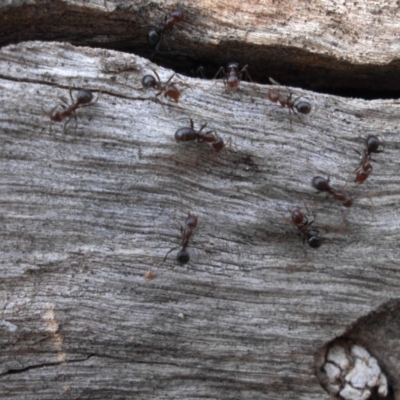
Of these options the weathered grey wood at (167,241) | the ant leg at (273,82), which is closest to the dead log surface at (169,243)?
the weathered grey wood at (167,241)

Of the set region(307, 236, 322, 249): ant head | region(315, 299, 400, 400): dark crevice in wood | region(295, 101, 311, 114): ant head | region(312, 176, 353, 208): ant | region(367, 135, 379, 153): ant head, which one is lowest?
region(315, 299, 400, 400): dark crevice in wood

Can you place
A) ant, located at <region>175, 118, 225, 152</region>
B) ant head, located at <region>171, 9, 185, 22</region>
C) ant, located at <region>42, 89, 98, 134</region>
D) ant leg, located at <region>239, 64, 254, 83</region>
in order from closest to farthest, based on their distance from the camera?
1. ant, located at <region>42, 89, 98, 134</region>
2. ant, located at <region>175, 118, 225, 152</region>
3. ant head, located at <region>171, 9, 185, 22</region>
4. ant leg, located at <region>239, 64, 254, 83</region>

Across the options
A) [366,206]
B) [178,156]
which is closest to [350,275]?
[366,206]

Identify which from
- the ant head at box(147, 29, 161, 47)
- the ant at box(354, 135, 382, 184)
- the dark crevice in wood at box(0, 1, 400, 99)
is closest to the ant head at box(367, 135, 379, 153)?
the ant at box(354, 135, 382, 184)

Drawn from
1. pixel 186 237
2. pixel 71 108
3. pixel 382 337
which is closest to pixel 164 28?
pixel 71 108

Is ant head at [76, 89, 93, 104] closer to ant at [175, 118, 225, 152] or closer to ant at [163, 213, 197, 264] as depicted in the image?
ant at [175, 118, 225, 152]

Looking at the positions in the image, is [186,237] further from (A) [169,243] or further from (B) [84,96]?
(B) [84,96]

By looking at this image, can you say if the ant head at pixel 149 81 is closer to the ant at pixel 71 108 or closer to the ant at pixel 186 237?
the ant at pixel 71 108
